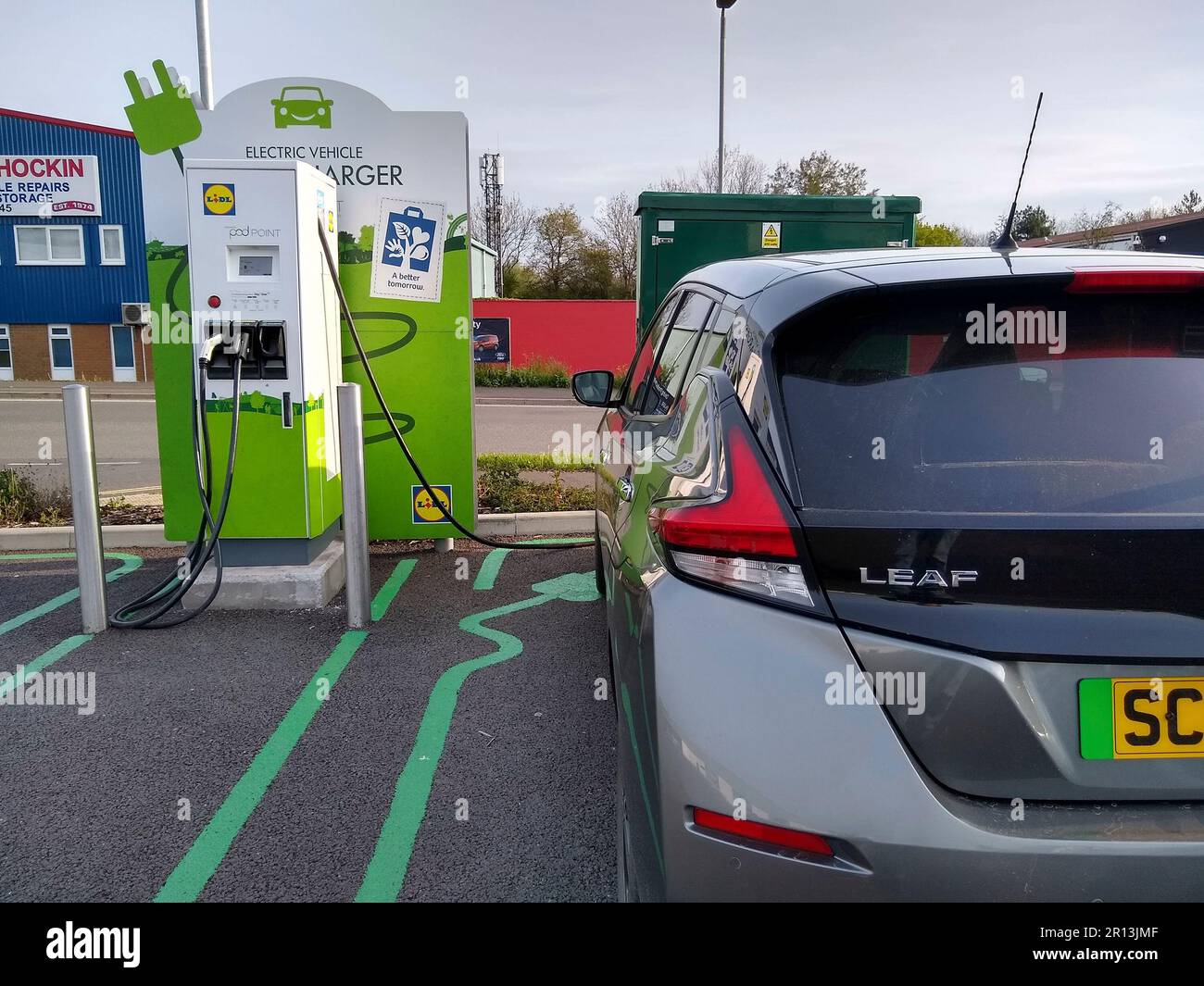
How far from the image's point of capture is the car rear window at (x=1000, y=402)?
1758 mm

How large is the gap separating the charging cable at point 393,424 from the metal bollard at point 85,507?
1.50 meters

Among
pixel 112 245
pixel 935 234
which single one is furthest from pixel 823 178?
pixel 112 245

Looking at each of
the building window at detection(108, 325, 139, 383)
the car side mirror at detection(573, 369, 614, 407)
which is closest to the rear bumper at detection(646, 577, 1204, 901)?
the car side mirror at detection(573, 369, 614, 407)

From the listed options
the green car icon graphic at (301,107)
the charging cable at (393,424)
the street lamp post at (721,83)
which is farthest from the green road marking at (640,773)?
the street lamp post at (721,83)

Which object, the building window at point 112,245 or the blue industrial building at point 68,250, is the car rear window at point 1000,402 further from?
the building window at point 112,245

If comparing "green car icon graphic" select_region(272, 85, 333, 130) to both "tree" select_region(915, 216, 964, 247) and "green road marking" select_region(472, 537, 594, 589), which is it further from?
"tree" select_region(915, 216, 964, 247)

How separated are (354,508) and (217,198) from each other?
178 centimetres

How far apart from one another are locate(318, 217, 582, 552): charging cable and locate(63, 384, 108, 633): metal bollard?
1.50m

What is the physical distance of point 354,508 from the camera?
16.6ft

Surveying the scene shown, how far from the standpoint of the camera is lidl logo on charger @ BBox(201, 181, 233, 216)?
500cm

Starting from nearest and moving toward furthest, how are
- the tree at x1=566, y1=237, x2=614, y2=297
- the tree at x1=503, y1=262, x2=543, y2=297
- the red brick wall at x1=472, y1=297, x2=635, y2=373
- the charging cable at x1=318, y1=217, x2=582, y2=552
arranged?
the charging cable at x1=318, y1=217, x2=582, y2=552
the red brick wall at x1=472, y1=297, x2=635, y2=373
the tree at x1=566, y1=237, x2=614, y2=297
the tree at x1=503, y1=262, x2=543, y2=297

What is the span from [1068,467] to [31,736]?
3899 mm

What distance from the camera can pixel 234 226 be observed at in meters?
5.05

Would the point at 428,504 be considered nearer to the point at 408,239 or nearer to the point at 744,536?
the point at 408,239
